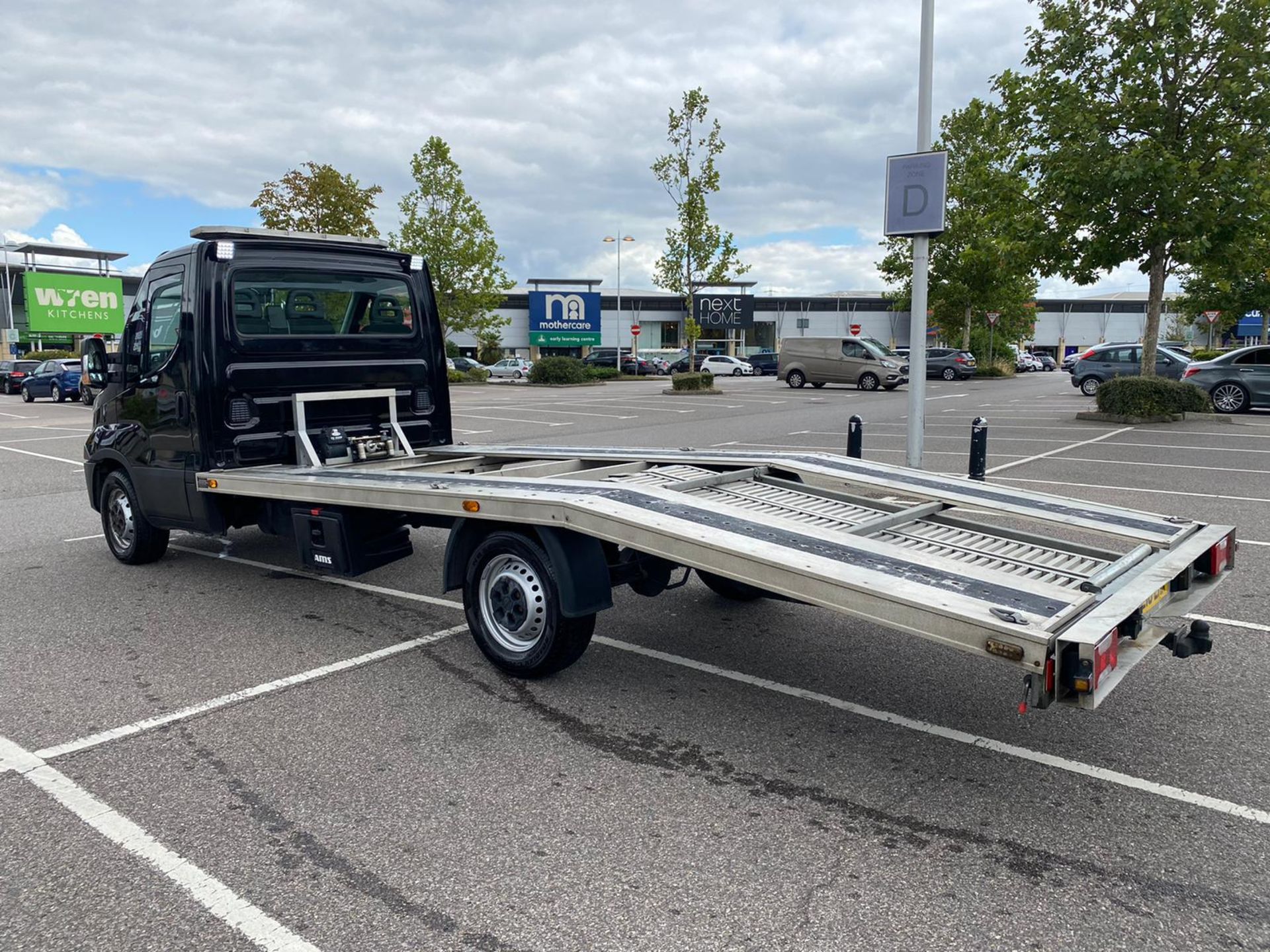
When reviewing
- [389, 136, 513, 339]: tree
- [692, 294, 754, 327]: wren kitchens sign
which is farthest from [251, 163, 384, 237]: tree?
[692, 294, 754, 327]: wren kitchens sign

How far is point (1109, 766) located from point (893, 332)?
8075 centimetres

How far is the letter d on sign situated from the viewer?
378 inches

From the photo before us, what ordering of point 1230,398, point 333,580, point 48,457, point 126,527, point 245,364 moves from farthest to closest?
point 1230,398
point 48,457
point 126,527
point 333,580
point 245,364

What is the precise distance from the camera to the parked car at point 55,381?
31.7 m

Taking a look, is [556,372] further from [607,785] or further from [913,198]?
[607,785]

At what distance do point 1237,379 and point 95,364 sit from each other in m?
21.5

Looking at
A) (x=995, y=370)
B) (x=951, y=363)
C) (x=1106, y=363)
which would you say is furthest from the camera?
(x=995, y=370)

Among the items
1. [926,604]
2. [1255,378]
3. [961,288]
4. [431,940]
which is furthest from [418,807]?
[961,288]

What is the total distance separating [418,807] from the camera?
343 cm

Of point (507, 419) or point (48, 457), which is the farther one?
point (507, 419)

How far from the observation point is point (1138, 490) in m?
10.4

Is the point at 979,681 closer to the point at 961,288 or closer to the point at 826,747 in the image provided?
the point at 826,747

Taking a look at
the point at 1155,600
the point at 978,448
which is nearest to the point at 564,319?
the point at 978,448

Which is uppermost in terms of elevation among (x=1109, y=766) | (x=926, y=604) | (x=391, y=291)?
(x=391, y=291)
